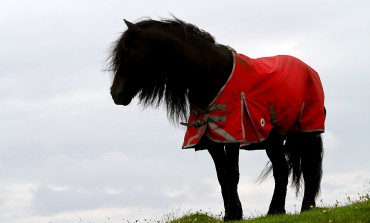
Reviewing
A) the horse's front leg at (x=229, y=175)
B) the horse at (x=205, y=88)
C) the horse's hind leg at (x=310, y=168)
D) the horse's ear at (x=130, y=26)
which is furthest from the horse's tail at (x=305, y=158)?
the horse's ear at (x=130, y=26)

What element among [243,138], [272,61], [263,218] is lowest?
[263,218]

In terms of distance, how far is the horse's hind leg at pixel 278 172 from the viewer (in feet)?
37.4

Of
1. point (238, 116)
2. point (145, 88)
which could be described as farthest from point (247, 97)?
point (145, 88)

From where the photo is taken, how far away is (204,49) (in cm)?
1026

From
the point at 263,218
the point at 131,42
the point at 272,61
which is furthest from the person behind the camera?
the point at 272,61

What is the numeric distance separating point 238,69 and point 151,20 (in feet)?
4.63

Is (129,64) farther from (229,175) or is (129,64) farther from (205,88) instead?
(229,175)

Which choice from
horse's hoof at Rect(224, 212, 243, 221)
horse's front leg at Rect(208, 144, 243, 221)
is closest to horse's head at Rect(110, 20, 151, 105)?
horse's front leg at Rect(208, 144, 243, 221)

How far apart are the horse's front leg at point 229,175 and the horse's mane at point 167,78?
0.78 metres

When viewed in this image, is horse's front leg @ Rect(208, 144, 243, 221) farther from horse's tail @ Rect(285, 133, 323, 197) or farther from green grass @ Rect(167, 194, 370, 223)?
horse's tail @ Rect(285, 133, 323, 197)

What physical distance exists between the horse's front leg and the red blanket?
21cm

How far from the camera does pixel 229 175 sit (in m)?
10.2

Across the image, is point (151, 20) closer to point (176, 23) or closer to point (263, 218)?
point (176, 23)

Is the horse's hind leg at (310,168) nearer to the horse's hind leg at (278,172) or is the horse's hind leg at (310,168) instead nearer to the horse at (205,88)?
the horse's hind leg at (278,172)
